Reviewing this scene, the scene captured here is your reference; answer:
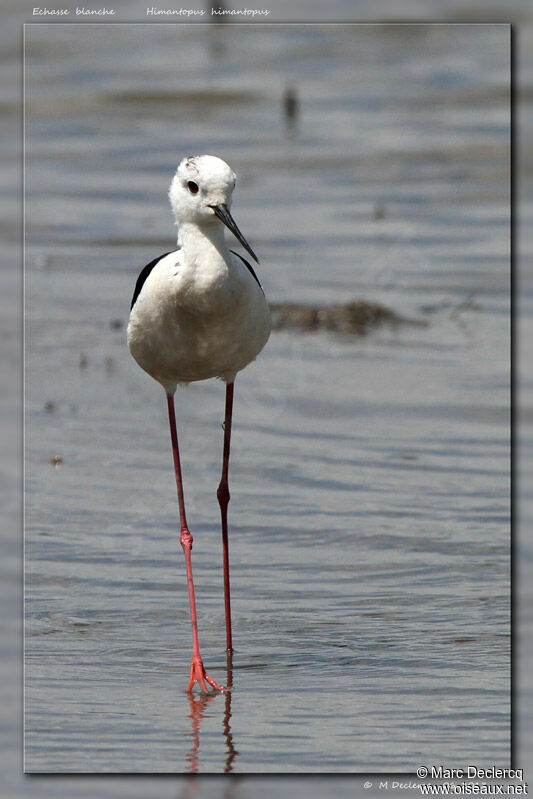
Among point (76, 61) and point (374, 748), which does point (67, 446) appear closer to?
point (374, 748)

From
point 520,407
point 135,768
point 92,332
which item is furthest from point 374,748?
point 92,332

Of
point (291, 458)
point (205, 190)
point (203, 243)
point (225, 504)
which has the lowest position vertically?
point (291, 458)

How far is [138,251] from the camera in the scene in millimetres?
11531

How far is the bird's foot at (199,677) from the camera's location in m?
5.39

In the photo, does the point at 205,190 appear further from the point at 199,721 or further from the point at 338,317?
the point at 338,317

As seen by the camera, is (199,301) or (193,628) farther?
(193,628)

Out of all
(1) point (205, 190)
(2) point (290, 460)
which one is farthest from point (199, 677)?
(2) point (290, 460)

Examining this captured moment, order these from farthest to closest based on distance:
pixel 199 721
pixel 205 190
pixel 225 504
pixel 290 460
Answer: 1. pixel 290 460
2. pixel 225 504
3. pixel 205 190
4. pixel 199 721

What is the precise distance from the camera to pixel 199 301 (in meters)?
5.39

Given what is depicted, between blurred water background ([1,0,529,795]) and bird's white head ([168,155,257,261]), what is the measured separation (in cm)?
163

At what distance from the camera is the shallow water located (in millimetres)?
5121

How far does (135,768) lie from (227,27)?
15.3 meters

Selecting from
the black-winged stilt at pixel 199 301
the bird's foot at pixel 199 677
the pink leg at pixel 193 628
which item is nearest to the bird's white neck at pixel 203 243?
the black-winged stilt at pixel 199 301

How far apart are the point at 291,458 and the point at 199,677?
2.43 meters
